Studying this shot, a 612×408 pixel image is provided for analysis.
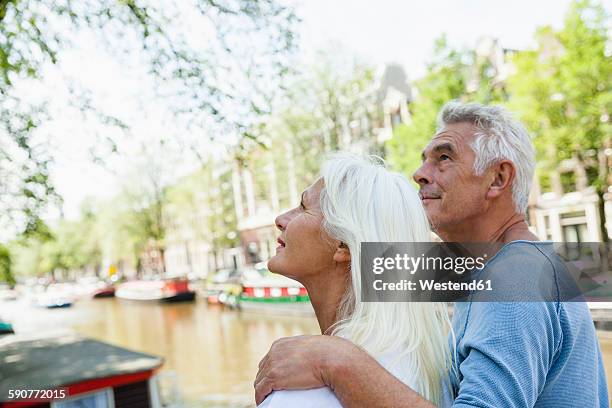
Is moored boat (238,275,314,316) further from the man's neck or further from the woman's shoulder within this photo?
the woman's shoulder

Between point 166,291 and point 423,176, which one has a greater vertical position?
point 423,176

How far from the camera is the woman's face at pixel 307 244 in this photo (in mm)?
1354

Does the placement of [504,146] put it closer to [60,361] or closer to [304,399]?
[304,399]

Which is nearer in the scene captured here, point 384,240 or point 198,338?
point 384,240

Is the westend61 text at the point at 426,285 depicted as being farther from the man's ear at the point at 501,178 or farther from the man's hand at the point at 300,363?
the man's ear at the point at 501,178

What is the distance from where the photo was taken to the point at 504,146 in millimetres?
1527

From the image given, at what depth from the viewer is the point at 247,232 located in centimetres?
4144

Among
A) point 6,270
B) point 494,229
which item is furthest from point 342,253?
point 6,270

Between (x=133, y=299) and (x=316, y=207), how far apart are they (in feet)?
131

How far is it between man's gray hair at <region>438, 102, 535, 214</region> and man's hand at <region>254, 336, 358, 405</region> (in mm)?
645

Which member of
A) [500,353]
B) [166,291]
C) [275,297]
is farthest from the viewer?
[166,291]

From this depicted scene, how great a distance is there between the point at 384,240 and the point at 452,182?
1.30 feet

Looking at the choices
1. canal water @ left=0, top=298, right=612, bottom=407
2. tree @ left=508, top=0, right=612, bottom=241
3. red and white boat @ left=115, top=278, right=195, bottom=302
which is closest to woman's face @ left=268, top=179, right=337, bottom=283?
canal water @ left=0, top=298, right=612, bottom=407

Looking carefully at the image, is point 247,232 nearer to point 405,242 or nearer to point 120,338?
point 120,338
